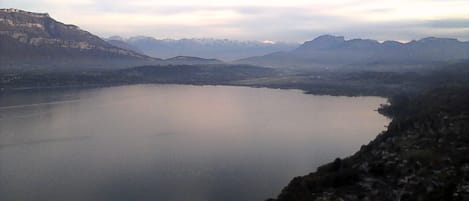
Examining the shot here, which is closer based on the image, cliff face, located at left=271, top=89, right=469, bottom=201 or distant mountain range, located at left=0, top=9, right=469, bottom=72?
cliff face, located at left=271, top=89, right=469, bottom=201

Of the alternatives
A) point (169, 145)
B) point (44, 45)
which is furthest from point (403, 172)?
point (44, 45)

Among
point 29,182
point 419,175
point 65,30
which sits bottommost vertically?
point 29,182

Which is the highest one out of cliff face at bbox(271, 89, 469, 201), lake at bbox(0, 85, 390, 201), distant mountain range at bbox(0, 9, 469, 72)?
distant mountain range at bbox(0, 9, 469, 72)

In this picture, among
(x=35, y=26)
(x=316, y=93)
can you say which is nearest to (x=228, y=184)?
(x=316, y=93)

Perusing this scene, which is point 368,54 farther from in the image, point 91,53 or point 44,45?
point 44,45

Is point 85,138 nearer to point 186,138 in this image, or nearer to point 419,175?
point 186,138

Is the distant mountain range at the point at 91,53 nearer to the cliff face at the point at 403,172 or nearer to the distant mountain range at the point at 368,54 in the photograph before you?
the distant mountain range at the point at 368,54

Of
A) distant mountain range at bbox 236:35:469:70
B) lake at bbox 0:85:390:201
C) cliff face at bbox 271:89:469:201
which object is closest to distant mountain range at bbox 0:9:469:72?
distant mountain range at bbox 236:35:469:70

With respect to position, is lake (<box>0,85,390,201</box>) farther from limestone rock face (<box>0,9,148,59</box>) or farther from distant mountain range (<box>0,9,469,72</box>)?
limestone rock face (<box>0,9,148,59</box>)

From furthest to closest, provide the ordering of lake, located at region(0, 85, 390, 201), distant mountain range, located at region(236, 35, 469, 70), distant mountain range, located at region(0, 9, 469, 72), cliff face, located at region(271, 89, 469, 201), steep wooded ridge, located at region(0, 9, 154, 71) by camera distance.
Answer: distant mountain range, located at region(236, 35, 469, 70) → distant mountain range, located at region(0, 9, 469, 72) → steep wooded ridge, located at region(0, 9, 154, 71) → lake, located at region(0, 85, 390, 201) → cliff face, located at region(271, 89, 469, 201)
